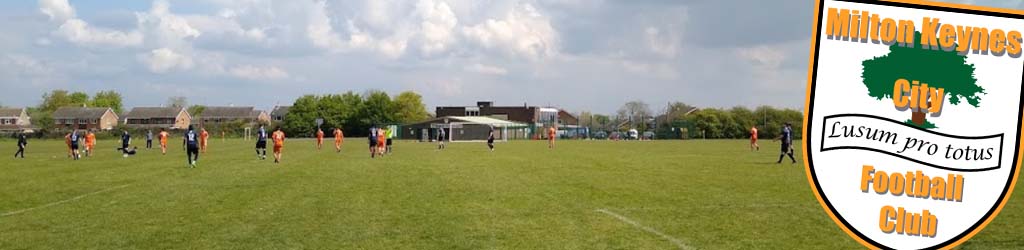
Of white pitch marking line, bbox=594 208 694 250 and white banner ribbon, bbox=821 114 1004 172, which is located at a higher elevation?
white banner ribbon, bbox=821 114 1004 172

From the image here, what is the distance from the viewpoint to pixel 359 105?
425 ft

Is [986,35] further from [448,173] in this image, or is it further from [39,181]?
[39,181]

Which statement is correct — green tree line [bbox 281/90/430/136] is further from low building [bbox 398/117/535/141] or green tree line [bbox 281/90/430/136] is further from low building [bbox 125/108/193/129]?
low building [bbox 125/108/193/129]

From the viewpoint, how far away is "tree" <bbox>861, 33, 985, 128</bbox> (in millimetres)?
2404

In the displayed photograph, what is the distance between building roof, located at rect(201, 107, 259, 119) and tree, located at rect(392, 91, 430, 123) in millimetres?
54225

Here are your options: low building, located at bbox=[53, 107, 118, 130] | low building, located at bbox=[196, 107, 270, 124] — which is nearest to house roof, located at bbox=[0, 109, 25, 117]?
low building, located at bbox=[53, 107, 118, 130]

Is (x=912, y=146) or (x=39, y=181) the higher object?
(x=912, y=146)

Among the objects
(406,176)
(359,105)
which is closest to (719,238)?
(406,176)

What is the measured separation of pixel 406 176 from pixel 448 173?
1616mm

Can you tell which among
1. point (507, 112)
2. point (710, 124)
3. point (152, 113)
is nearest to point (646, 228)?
point (710, 124)

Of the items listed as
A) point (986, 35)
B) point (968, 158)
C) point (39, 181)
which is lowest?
point (39, 181)

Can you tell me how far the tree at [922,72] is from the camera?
2.40 m

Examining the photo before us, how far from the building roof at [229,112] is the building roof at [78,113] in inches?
1048

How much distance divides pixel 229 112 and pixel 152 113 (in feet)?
59.0
